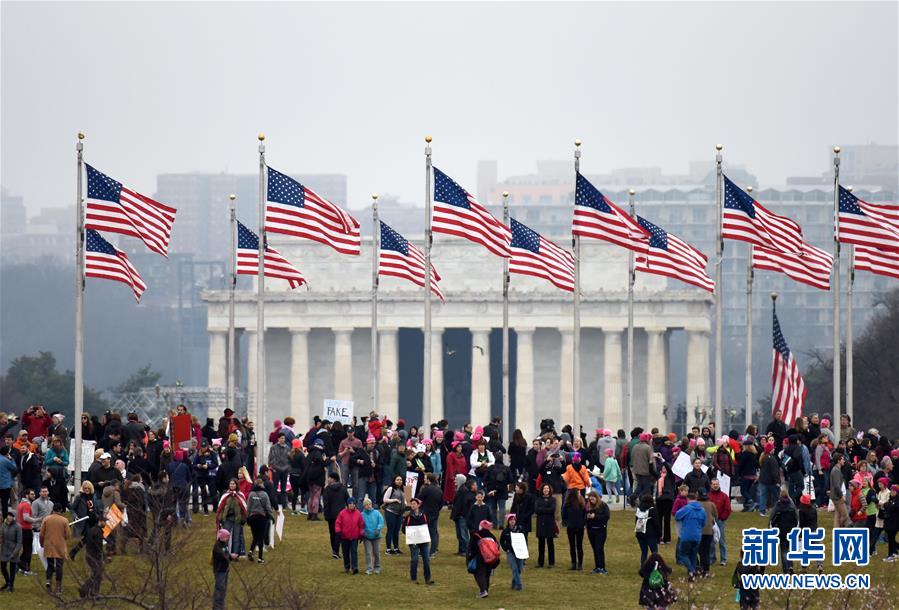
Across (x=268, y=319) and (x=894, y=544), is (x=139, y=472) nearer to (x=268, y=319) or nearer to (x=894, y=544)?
(x=894, y=544)

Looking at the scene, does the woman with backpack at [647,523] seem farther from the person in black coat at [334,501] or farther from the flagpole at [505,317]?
the flagpole at [505,317]

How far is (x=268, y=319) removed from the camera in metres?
116

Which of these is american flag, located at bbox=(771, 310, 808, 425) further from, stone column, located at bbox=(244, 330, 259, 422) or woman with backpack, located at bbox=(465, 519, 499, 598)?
stone column, located at bbox=(244, 330, 259, 422)

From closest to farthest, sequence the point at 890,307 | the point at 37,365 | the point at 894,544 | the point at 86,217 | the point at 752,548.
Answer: the point at 752,548
the point at 894,544
the point at 86,217
the point at 890,307
the point at 37,365

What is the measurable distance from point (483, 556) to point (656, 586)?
5860 millimetres

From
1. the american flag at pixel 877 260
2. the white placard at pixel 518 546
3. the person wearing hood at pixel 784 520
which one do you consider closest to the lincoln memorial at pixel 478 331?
the american flag at pixel 877 260

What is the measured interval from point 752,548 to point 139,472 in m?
15.1

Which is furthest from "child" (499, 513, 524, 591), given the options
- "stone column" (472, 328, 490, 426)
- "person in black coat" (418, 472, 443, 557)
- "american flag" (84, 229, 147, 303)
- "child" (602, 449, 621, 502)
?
"stone column" (472, 328, 490, 426)

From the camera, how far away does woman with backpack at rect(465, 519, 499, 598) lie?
145ft

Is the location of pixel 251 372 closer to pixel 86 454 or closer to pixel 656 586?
pixel 86 454

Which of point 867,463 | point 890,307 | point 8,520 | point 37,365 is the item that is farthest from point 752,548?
point 37,365

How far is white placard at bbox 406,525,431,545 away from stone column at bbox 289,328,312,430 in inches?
2795

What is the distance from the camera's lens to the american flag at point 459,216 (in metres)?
61.5

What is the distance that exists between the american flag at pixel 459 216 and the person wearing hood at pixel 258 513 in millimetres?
15814
